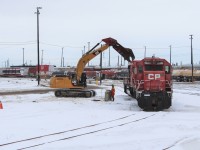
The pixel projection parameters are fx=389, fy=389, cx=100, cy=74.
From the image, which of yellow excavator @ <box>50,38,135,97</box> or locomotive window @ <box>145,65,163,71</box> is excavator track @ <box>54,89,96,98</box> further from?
locomotive window @ <box>145,65,163,71</box>

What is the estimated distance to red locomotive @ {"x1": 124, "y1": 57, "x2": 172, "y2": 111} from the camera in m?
23.8

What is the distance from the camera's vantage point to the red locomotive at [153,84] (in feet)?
78.0

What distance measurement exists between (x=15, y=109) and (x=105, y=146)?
11.6 m

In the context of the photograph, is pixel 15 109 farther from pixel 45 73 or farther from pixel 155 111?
pixel 45 73

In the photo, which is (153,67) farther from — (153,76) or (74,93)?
(74,93)

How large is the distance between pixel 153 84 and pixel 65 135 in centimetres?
1155

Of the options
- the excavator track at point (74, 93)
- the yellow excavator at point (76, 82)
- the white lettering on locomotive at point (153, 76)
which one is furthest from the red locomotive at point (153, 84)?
the excavator track at point (74, 93)

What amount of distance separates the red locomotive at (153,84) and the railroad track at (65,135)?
456 cm

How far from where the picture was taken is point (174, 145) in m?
12.6

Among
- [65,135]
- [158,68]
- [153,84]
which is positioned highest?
[158,68]

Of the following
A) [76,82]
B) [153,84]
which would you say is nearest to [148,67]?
[153,84]

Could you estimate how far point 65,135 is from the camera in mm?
14320

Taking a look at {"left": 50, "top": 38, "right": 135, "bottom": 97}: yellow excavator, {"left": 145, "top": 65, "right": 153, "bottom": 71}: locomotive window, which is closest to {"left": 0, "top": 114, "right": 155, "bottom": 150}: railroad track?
{"left": 145, "top": 65, "right": 153, "bottom": 71}: locomotive window

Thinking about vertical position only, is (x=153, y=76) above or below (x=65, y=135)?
above
